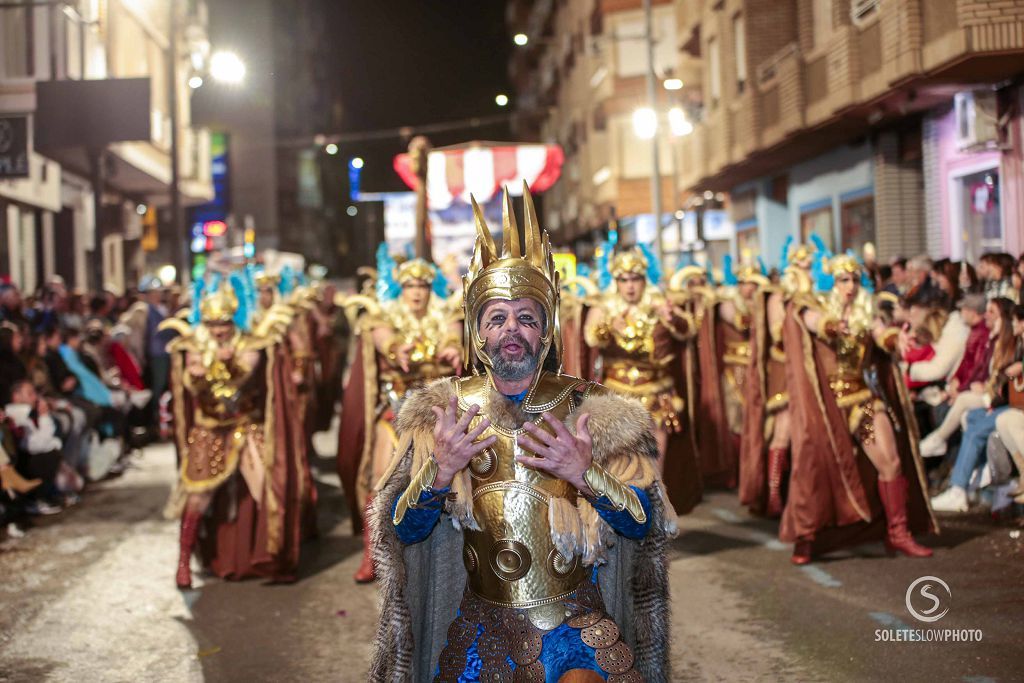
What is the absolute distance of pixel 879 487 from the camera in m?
8.74

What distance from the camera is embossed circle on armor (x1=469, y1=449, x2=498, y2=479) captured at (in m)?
3.88

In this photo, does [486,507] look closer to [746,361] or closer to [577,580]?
[577,580]

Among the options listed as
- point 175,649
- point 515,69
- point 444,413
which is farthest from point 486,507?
point 515,69

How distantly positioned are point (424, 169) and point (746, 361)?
5.48 metres

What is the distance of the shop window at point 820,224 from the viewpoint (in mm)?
22500

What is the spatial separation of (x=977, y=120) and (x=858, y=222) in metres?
6.12

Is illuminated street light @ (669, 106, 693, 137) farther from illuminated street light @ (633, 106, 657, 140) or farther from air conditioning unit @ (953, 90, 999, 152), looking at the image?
air conditioning unit @ (953, 90, 999, 152)

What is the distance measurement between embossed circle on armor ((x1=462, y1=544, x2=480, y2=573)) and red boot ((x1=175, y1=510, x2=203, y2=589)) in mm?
5133

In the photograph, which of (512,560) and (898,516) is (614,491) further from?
(898,516)

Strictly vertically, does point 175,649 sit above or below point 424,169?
below

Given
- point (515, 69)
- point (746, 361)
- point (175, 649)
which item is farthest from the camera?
point (515, 69)

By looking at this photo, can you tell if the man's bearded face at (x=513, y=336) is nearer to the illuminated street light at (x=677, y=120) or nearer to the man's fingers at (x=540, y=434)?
the man's fingers at (x=540, y=434)

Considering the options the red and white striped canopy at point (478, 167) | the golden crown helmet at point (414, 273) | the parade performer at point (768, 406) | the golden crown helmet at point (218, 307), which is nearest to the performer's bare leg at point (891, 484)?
the parade performer at point (768, 406)

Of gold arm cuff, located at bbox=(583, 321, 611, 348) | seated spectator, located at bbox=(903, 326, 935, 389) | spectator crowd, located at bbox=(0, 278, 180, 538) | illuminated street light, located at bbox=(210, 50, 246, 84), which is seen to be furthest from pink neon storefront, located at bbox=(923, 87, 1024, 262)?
illuminated street light, located at bbox=(210, 50, 246, 84)
